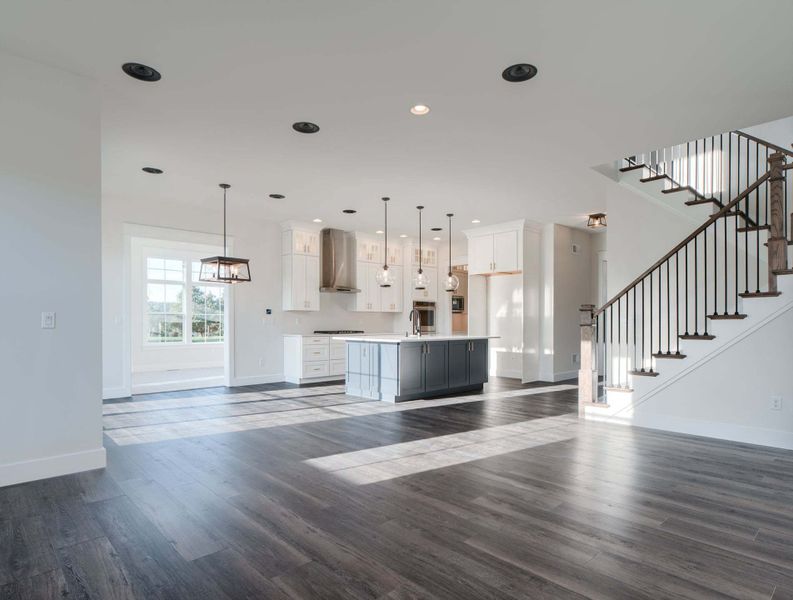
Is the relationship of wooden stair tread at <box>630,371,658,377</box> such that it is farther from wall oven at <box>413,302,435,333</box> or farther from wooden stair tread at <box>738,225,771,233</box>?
wall oven at <box>413,302,435,333</box>

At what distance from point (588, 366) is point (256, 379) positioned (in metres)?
5.34

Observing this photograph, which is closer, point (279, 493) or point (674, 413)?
point (279, 493)

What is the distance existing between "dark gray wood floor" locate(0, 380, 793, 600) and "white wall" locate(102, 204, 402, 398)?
2.91 metres

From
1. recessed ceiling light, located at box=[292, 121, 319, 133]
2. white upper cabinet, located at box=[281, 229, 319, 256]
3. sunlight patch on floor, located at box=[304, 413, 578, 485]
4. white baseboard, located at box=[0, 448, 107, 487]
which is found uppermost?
recessed ceiling light, located at box=[292, 121, 319, 133]

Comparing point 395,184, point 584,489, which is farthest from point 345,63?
point 584,489

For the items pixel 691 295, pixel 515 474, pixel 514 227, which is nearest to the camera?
pixel 515 474

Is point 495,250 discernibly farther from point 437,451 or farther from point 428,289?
point 437,451

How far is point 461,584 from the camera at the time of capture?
1.96 metres

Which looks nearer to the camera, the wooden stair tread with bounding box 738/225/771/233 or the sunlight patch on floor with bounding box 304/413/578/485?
the sunlight patch on floor with bounding box 304/413/578/485

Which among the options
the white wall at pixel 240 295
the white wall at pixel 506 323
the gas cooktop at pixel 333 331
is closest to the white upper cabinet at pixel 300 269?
the white wall at pixel 240 295

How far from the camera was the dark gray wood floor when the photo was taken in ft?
6.48

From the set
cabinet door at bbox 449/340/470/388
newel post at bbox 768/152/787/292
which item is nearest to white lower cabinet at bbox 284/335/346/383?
cabinet door at bbox 449/340/470/388

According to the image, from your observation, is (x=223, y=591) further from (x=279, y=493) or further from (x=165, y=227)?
(x=165, y=227)

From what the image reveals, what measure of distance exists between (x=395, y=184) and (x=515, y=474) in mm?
3848
